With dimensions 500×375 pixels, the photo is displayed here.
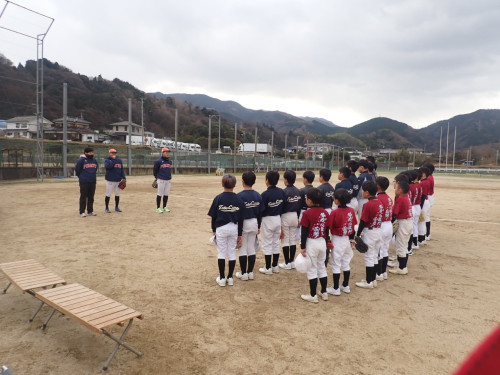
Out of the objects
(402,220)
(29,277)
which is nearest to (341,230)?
(402,220)

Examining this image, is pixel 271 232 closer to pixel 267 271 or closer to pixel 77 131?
pixel 267 271

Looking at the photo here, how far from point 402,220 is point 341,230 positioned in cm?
192

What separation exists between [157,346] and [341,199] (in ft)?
10.5

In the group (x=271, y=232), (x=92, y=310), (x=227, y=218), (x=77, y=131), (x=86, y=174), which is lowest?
(x=92, y=310)

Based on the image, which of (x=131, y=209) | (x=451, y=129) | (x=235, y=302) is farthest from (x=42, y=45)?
(x=451, y=129)

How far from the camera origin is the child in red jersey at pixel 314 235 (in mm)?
4672

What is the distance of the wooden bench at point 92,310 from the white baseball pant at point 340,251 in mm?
2992

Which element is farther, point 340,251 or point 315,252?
point 340,251

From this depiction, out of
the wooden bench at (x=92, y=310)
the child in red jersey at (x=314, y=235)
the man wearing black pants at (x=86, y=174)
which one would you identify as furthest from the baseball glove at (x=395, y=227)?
the man wearing black pants at (x=86, y=174)

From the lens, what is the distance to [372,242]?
5.28 metres

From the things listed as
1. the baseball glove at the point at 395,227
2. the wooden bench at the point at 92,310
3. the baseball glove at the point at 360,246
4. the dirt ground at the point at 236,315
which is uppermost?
the baseball glove at the point at 395,227

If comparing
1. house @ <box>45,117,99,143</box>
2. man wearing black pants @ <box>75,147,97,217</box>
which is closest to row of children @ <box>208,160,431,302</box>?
man wearing black pants @ <box>75,147,97,217</box>

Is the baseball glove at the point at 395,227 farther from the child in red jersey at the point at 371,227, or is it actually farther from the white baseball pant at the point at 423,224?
the white baseball pant at the point at 423,224

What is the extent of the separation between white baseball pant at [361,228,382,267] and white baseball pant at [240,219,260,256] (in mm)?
1836
